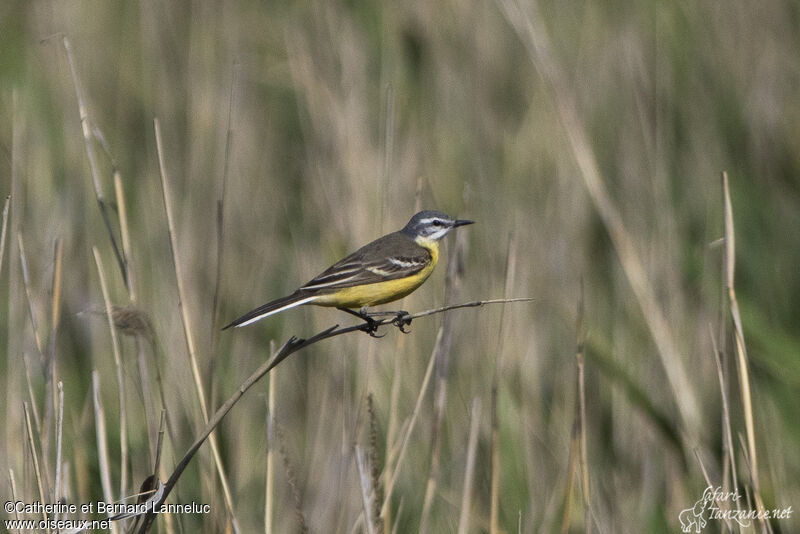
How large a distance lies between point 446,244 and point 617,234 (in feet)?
2.69

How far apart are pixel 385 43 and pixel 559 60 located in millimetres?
998

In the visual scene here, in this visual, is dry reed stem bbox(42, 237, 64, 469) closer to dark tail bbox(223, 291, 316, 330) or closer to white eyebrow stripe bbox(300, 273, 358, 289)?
dark tail bbox(223, 291, 316, 330)

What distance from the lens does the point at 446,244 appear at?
3766 millimetres

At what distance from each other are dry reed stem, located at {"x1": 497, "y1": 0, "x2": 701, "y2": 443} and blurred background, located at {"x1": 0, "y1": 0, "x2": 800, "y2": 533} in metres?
0.01

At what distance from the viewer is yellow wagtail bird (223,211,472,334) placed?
272cm

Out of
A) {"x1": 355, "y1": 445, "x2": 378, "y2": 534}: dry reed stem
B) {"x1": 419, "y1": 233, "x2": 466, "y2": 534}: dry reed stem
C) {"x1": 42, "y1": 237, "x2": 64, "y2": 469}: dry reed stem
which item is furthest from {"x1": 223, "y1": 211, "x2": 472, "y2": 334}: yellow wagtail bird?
{"x1": 42, "y1": 237, "x2": 64, "y2": 469}: dry reed stem

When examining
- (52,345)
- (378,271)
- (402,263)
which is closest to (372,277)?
(378,271)

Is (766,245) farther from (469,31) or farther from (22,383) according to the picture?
(22,383)

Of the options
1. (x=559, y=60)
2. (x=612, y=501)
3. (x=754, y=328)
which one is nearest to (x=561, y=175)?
(x=559, y=60)

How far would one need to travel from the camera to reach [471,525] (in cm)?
325

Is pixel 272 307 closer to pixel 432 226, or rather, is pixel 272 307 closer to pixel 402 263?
pixel 402 263

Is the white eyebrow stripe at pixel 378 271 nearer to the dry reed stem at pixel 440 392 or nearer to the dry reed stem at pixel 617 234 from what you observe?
the dry reed stem at pixel 440 392

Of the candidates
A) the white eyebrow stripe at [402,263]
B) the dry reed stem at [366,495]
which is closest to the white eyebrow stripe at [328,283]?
the white eyebrow stripe at [402,263]

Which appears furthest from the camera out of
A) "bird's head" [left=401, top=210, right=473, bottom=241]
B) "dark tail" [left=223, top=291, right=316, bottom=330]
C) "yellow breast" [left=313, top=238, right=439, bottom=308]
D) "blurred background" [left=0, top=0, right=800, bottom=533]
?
"bird's head" [left=401, top=210, right=473, bottom=241]
